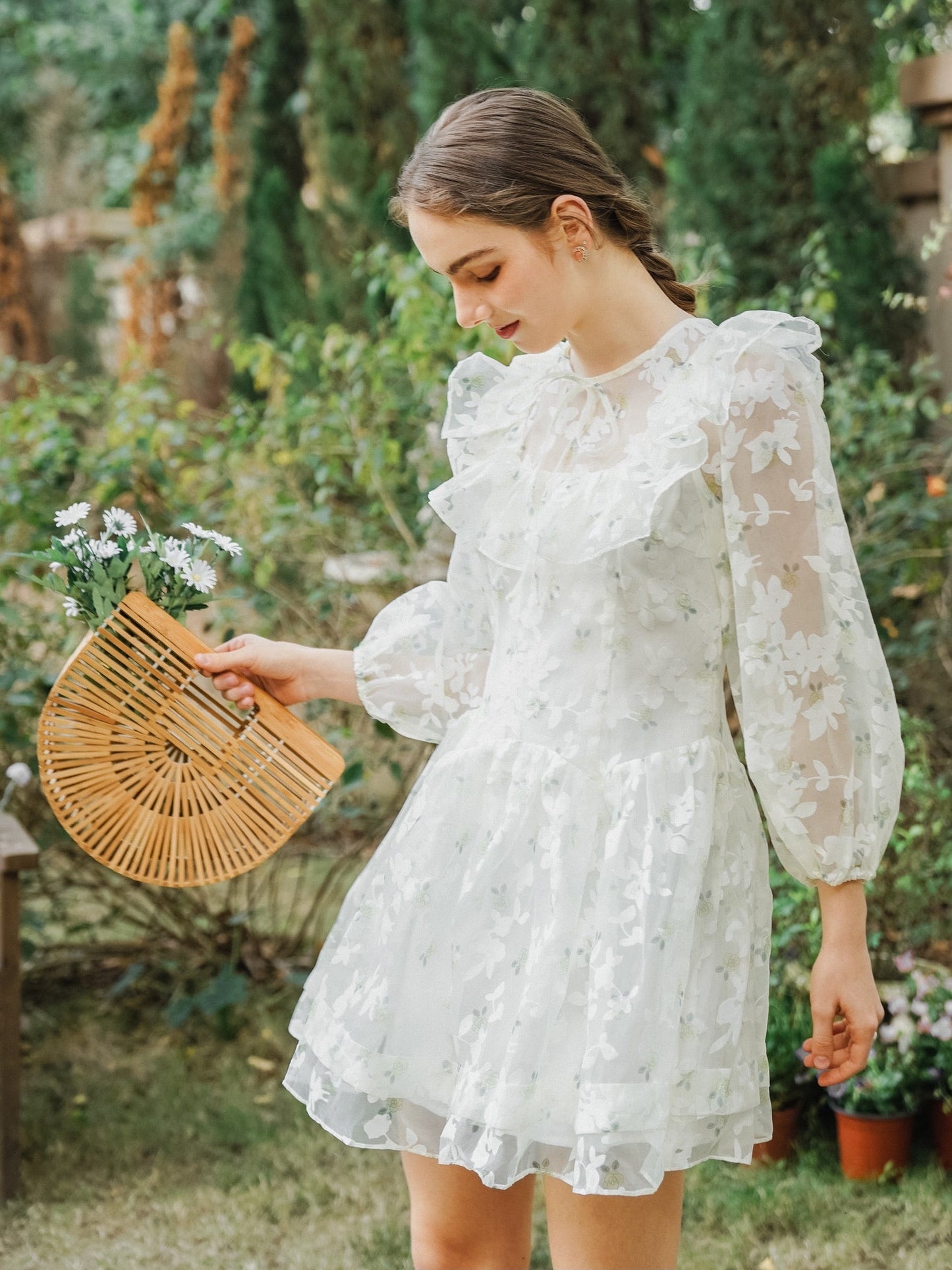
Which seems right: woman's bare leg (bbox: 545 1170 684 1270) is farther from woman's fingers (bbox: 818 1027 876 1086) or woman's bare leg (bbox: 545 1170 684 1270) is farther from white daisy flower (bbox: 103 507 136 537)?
white daisy flower (bbox: 103 507 136 537)

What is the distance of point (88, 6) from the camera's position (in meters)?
9.83

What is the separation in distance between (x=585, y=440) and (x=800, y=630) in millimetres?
310

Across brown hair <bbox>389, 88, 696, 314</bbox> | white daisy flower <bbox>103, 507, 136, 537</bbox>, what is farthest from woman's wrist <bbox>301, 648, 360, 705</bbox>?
brown hair <bbox>389, 88, 696, 314</bbox>

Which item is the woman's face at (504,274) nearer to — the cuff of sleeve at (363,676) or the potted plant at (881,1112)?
the cuff of sleeve at (363,676)

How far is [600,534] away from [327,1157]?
6.41ft

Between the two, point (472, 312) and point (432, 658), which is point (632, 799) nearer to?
point (432, 658)

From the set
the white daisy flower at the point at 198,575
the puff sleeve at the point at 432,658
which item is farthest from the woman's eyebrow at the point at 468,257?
the white daisy flower at the point at 198,575

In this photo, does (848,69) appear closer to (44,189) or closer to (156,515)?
(156,515)

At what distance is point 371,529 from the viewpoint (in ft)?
11.4

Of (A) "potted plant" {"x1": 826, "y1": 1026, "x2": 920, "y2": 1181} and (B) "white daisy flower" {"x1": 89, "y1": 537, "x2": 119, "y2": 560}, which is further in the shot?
(A) "potted plant" {"x1": 826, "y1": 1026, "x2": 920, "y2": 1181}

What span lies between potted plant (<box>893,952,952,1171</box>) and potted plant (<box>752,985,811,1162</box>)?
16 cm

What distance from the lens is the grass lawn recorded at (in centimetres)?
236

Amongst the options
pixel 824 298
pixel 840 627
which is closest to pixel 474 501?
pixel 840 627

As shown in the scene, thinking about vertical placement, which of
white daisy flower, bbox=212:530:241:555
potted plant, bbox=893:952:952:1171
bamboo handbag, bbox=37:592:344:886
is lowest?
potted plant, bbox=893:952:952:1171
